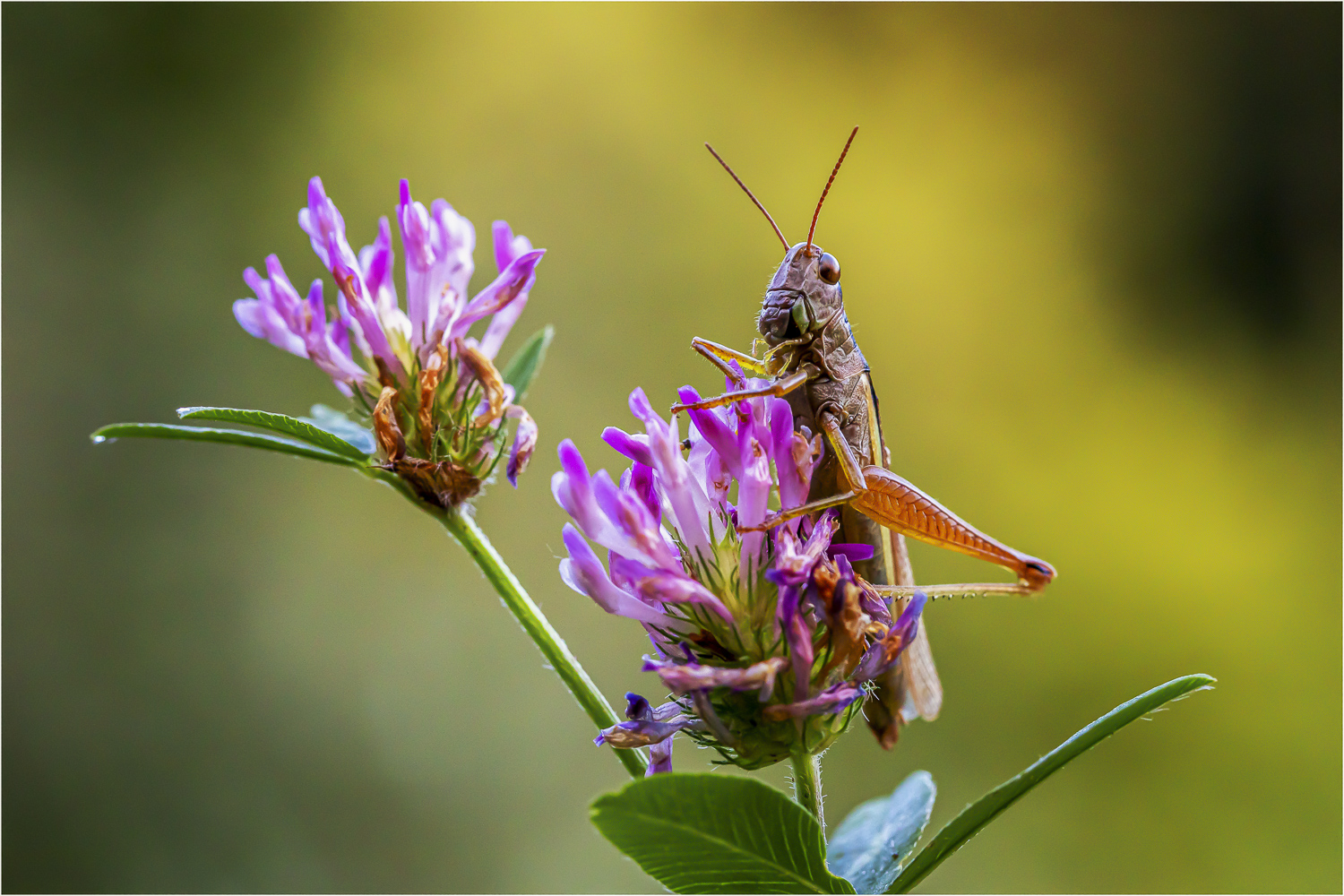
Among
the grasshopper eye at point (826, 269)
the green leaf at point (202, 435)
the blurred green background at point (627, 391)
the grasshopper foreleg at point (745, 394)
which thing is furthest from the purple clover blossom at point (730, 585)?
the blurred green background at point (627, 391)

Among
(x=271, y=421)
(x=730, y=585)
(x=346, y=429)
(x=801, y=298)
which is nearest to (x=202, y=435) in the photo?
(x=271, y=421)

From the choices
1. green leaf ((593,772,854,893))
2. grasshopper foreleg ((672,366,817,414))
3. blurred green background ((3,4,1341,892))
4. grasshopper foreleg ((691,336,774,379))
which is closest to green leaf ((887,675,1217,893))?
green leaf ((593,772,854,893))

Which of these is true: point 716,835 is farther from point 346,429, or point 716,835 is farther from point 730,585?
point 346,429

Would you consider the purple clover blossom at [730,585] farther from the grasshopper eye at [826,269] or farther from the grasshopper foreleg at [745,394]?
the grasshopper eye at [826,269]

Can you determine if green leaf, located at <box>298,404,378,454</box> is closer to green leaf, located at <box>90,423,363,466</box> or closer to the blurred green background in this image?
green leaf, located at <box>90,423,363,466</box>

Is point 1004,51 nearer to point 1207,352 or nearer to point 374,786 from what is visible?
point 1207,352
